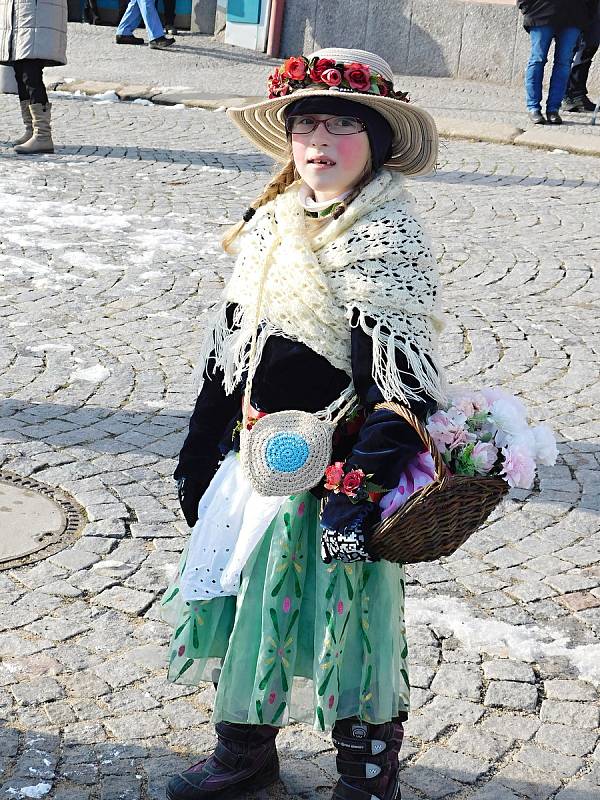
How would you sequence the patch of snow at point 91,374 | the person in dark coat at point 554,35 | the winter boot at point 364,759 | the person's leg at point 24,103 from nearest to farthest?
the winter boot at point 364,759, the patch of snow at point 91,374, the person's leg at point 24,103, the person in dark coat at point 554,35

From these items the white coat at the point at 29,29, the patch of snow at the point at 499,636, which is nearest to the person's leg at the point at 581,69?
the white coat at the point at 29,29

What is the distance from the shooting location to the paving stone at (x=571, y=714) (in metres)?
3.38

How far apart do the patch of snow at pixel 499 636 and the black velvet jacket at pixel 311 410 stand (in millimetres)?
1095

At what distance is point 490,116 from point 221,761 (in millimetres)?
10681

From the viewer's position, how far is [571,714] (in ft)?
11.2

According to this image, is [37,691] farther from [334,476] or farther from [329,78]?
[329,78]

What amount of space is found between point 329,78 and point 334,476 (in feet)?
2.84

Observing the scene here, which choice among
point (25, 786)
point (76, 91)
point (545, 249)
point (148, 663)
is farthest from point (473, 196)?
point (25, 786)

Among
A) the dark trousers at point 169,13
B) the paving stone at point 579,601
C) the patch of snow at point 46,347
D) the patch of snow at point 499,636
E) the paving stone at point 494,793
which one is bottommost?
the paving stone at point 494,793

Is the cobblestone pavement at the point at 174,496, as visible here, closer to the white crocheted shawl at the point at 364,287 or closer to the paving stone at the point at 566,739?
the paving stone at the point at 566,739

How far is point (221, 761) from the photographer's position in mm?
2992

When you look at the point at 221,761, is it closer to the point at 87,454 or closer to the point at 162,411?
the point at 87,454

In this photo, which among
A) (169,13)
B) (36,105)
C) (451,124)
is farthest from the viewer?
(169,13)

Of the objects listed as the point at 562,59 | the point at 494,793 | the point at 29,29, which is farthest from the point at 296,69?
the point at 562,59
